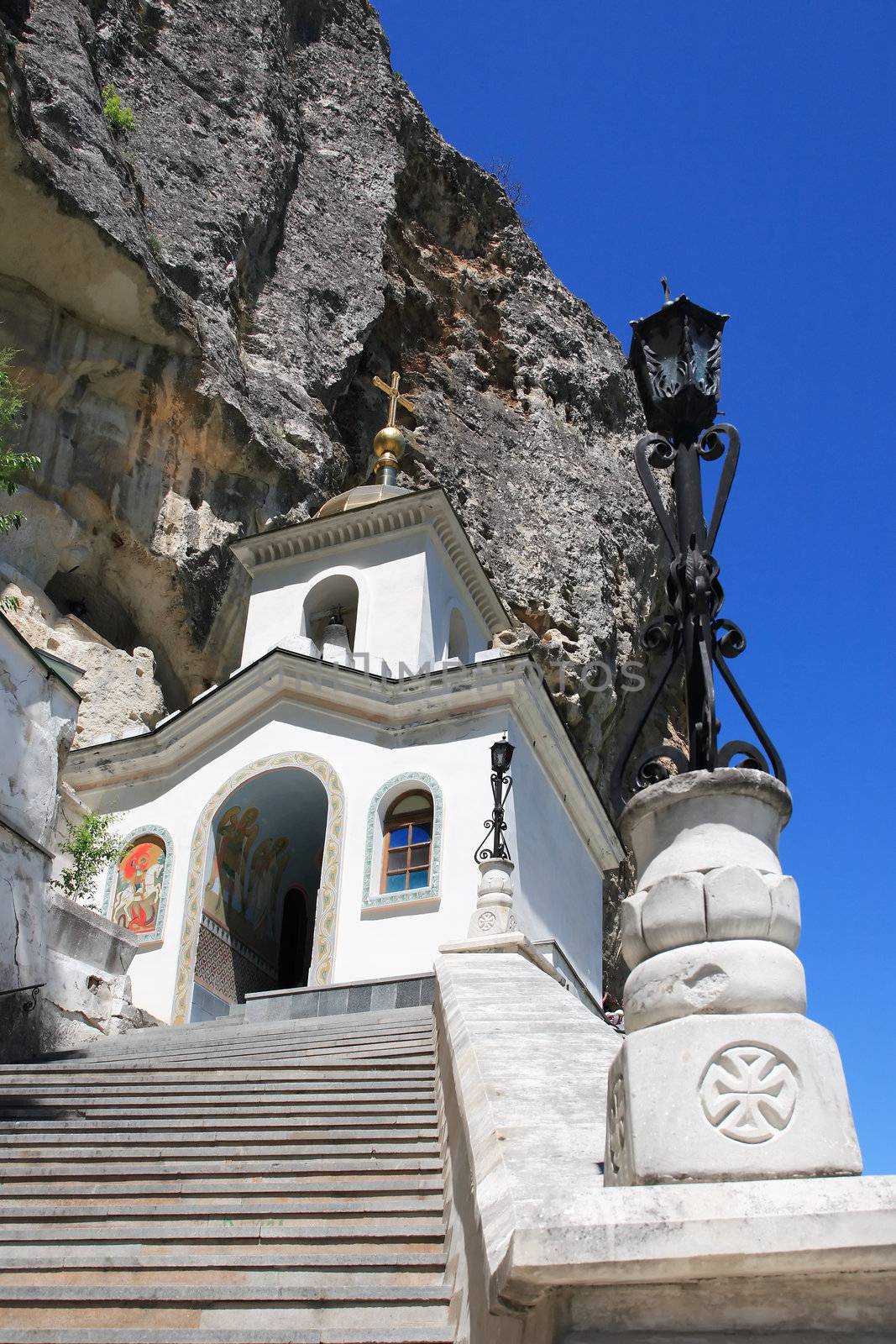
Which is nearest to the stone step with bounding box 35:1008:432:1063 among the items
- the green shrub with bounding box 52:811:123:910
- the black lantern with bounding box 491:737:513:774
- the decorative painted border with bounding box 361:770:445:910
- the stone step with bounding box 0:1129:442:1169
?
the green shrub with bounding box 52:811:123:910

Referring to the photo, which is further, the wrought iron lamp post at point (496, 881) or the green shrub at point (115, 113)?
the green shrub at point (115, 113)

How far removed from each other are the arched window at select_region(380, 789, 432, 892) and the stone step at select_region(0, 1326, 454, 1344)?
10.2 metres

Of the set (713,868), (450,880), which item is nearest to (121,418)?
(450,880)

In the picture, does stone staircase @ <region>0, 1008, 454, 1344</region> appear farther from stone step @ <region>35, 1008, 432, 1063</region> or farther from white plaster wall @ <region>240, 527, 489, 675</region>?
white plaster wall @ <region>240, 527, 489, 675</region>

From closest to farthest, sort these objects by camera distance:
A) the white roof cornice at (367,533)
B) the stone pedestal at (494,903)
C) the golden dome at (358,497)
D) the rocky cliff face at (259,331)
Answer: the stone pedestal at (494,903) < the white roof cornice at (367,533) < the rocky cliff face at (259,331) < the golden dome at (358,497)

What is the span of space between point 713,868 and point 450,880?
1126 cm

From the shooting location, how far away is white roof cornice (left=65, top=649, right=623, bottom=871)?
1549 cm

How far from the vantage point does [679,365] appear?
14.4 feet

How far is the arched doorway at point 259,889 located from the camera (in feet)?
50.4

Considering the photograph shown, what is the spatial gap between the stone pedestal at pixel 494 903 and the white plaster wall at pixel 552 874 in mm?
2008

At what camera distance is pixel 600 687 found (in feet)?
88.7

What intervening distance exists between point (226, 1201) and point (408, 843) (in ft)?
31.8

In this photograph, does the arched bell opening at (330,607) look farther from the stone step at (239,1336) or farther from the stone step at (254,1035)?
the stone step at (239,1336)

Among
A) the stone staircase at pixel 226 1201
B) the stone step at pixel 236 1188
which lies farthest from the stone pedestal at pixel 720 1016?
the stone step at pixel 236 1188
